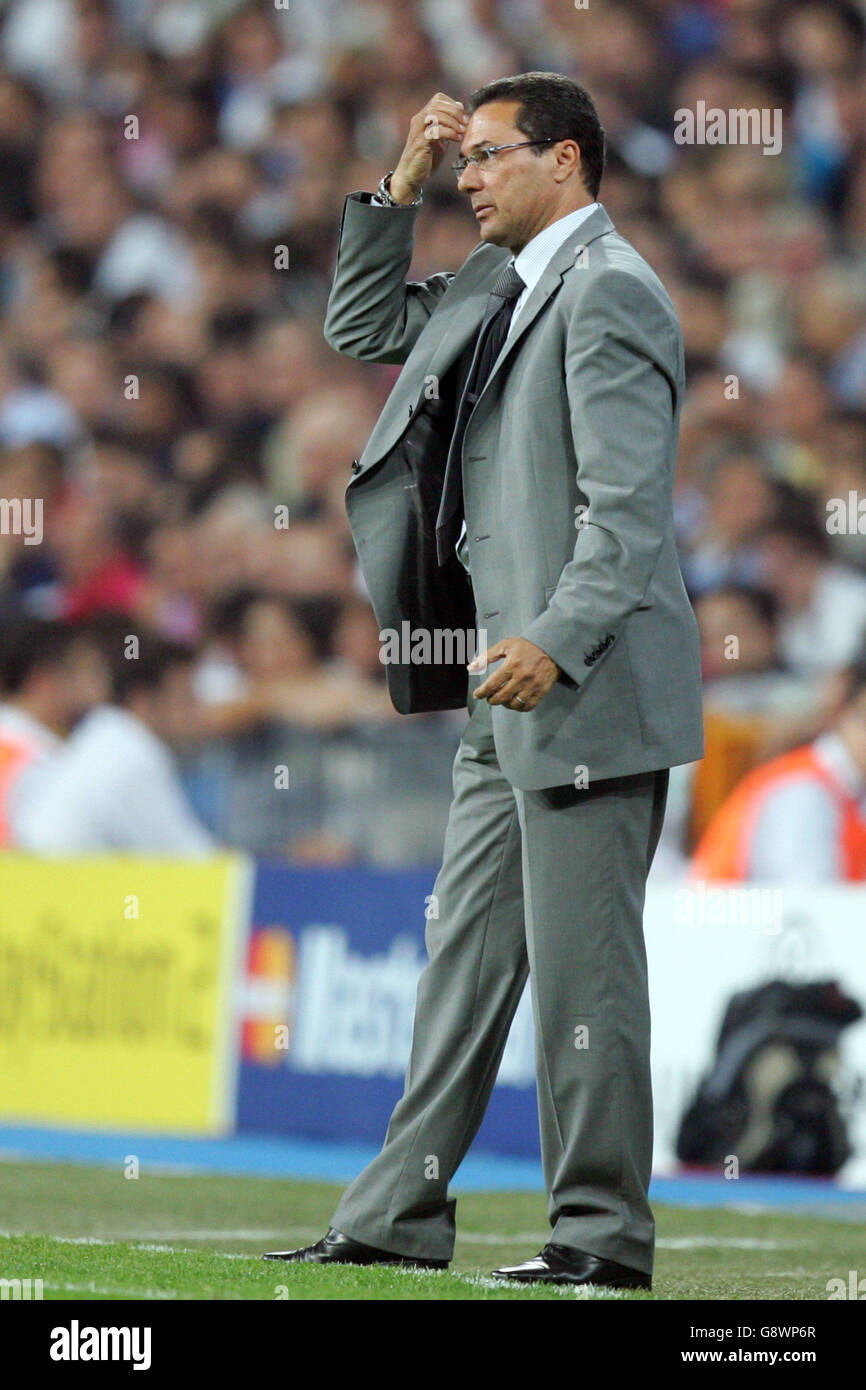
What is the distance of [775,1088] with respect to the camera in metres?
7.17

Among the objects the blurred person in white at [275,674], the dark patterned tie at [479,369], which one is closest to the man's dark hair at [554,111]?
the dark patterned tie at [479,369]

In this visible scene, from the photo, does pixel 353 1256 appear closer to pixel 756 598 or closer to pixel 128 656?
pixel 756 598

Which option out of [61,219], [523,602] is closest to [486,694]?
[523,602]

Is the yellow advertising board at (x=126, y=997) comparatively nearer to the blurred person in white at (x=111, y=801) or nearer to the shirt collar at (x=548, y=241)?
the blurred person in white at (x=111, y=801)

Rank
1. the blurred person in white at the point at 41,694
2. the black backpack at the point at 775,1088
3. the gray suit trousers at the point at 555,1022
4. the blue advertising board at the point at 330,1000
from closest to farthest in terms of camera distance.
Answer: the gray suit trousers at the point at 555,1022 → the black backpack at the point at 775,1088 → the blue advertising board at the point at 330,1000 → the blurred person in white at the point at 41,694

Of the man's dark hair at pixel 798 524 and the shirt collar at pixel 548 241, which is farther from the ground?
the man's dark hair at pixel 798 524

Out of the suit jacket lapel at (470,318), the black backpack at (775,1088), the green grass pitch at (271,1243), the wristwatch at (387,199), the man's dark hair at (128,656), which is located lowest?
the green grass pitch at (271,1243)

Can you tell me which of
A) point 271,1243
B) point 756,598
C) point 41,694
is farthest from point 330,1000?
point 271,1243

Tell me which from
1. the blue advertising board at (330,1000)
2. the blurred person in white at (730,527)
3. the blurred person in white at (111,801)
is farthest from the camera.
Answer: the blurred person in white at (730,527)

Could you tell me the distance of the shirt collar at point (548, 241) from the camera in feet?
13.3

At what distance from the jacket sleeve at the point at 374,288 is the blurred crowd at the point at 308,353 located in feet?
14.3

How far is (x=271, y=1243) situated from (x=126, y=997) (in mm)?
3727

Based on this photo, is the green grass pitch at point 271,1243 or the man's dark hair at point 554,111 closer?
the green grass pitch at point 271,1243

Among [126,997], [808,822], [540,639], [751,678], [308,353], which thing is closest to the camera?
[540,639]
